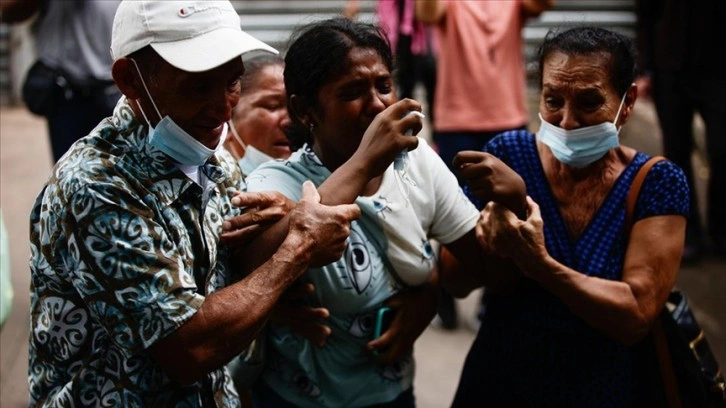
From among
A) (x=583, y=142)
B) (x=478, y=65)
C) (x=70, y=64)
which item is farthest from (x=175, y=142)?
(x=478, y=65)

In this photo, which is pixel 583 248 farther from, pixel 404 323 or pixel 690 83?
pixel 690 83

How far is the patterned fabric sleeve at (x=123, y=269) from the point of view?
1804 mm

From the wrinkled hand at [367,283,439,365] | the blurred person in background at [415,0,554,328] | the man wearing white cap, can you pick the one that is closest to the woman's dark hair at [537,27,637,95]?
the wrinkled hand at [367,283,439,365]

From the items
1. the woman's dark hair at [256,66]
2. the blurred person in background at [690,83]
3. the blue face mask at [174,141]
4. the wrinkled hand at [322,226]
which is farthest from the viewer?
the blurred person in background at [690,83]

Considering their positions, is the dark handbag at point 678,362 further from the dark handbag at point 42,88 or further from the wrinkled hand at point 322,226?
the dark handbag at point 42,88

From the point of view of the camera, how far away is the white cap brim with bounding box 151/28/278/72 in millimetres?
1861

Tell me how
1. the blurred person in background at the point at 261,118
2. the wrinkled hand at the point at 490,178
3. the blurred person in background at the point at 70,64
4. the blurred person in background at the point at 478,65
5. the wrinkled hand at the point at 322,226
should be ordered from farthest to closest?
the blurred person in background at the point at 478,65 → the blurred person in background at the point at 70,64 → the blurred person in background at the point at 261,118 → the wrinkled hand at the point at 490,178 → the wrinkled hand at the point at 322,226

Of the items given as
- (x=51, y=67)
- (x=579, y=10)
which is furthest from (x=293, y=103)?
(x=579, y=10)

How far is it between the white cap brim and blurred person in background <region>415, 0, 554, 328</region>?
9.39 feet

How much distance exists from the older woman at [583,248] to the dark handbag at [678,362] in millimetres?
38

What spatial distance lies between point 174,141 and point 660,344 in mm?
1393

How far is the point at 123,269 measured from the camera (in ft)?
5.94

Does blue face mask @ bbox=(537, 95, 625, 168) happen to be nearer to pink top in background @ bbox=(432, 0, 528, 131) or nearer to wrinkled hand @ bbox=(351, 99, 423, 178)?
wrinkled hand @ bbox=(351, 99, 423, 178)

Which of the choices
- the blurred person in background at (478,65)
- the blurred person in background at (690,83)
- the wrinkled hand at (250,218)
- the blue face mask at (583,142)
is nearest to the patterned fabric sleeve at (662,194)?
the blue face mask at (583,142)
